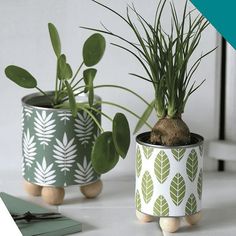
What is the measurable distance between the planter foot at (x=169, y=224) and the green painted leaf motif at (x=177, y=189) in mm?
26

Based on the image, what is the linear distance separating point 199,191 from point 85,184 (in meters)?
0.20

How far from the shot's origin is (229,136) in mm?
1604

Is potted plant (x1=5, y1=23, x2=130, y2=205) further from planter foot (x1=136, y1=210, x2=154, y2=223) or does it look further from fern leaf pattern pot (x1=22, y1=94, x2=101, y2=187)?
planter foot (x1=136, y1=210, x2=154, y2=223)

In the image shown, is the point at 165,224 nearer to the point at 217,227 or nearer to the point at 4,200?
the point at 217,227

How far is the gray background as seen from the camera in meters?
1.50

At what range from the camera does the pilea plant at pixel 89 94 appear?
1286 mm

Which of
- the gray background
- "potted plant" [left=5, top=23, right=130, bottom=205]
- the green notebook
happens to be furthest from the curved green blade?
the green notebook

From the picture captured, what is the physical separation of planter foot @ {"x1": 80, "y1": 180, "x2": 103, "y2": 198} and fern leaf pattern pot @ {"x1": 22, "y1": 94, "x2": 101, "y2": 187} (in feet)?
0.09

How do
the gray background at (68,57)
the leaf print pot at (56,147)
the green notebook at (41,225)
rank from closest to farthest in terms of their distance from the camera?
the green notebook at (41,225) < the leaf print pot at (56,147) < the gray background at (68,57)

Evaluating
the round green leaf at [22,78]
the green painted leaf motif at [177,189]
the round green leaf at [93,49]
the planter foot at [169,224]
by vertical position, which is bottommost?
the planter foot at [169,224]

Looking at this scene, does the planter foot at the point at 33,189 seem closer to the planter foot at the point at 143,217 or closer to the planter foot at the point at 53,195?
the planter foot at the point at 53,195

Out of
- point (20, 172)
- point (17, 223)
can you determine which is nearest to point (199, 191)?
point (17, 223)

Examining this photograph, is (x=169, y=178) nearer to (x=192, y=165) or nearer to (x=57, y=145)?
(x=192, y=165)

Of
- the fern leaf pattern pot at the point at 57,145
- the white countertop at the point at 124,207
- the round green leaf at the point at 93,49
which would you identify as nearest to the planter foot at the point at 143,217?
the white countertop at the point at 124,207
